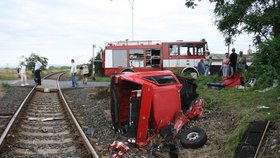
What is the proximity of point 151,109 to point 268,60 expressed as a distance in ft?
9.54

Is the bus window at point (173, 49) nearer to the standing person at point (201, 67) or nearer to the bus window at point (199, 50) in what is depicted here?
the bus window at point (199, 50)

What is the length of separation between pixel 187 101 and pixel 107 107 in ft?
17.7

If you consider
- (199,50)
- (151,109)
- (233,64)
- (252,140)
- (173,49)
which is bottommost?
(252,140)

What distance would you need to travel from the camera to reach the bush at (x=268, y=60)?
857cm

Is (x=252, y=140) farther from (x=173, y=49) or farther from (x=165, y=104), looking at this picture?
(x=173, y=49)

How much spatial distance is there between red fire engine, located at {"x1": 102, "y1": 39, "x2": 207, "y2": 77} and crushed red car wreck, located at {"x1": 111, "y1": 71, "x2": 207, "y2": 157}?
16305 mm

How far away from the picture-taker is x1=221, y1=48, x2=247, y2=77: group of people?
16.5 m

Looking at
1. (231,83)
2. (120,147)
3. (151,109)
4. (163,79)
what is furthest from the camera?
(231,83)

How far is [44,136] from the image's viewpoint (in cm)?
970

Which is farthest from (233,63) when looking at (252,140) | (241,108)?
(252,140)

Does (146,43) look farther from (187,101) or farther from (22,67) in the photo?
(187,101)

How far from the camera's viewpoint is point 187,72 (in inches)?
993

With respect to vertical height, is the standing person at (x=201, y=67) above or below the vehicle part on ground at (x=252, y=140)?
above

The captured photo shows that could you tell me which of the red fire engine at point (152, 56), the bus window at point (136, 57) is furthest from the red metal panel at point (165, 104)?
the bus window at point (136, 57)
